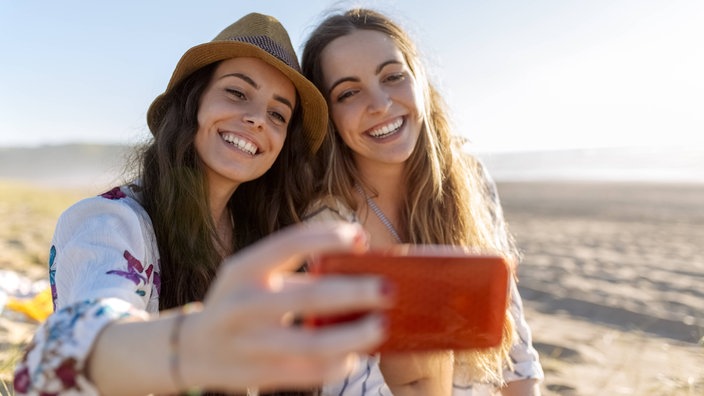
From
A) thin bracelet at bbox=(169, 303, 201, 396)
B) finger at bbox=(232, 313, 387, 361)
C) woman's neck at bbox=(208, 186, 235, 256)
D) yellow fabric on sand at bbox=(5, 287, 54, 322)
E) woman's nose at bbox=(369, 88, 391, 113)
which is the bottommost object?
yellow fabric on sand at bbox=(5, 287, 54, 322)

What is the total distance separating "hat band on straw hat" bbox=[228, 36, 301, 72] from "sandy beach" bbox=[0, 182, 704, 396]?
195 centimetres

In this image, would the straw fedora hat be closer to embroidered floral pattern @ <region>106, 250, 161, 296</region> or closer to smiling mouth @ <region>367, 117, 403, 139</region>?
smiling mouth @ <region>367, 117, 403, 139</region>

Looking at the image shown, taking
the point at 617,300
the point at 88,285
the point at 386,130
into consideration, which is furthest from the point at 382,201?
the point at 617,300

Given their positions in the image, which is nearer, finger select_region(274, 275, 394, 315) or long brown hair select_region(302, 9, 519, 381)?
finger select_region(274, 275, 394, 315)

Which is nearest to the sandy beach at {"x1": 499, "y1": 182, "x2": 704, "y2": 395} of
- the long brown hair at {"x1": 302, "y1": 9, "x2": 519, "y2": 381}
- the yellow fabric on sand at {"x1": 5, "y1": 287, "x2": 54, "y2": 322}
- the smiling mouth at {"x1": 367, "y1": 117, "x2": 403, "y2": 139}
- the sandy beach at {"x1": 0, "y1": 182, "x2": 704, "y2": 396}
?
the sandy beach at {"x1": 0, "y1": 182, "x2": 704, "y2": 396}

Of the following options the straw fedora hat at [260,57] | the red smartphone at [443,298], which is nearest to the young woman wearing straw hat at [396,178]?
the straw fedora hat at [260,57]

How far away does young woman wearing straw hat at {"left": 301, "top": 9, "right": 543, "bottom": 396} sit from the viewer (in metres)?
2.78

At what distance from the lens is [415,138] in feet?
9.57

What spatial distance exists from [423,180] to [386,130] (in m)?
0.36

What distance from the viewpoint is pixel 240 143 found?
2459mm

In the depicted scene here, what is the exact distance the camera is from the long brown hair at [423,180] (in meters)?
2.90

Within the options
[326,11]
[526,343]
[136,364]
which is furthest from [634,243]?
[136,364]

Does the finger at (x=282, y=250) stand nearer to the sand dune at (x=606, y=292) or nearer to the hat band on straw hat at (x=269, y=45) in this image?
the hat band on straw hat at (x=269, y=45)

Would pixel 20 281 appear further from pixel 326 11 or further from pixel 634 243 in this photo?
pixel 634 243
